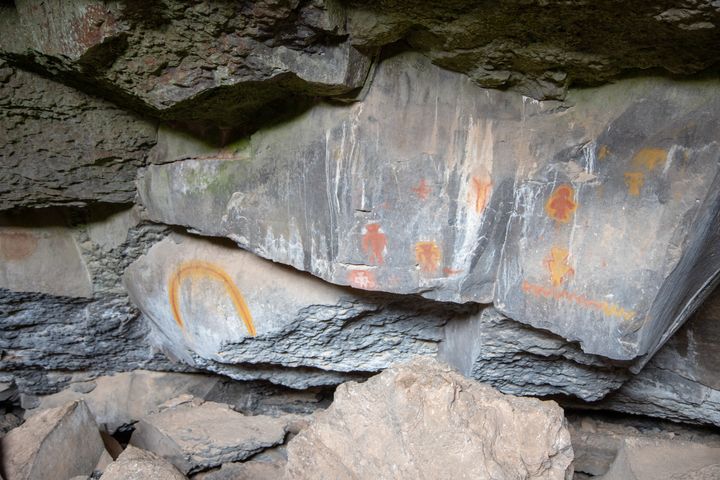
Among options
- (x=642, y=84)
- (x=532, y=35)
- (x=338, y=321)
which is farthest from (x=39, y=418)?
(x=642, y=84)

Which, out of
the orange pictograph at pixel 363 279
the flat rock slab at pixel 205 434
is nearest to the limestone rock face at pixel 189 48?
the orange pictograph at pixel 363 279

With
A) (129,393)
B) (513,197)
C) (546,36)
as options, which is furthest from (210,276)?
(546,36)

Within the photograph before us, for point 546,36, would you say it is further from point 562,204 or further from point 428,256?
point 428,256

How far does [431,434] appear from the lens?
4.79 feet

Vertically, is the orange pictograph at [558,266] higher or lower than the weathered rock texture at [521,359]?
higher

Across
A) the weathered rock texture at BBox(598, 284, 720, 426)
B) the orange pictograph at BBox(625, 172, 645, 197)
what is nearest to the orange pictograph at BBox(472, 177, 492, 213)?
the orange pictograph at BBox(625, 172, 645, 197)

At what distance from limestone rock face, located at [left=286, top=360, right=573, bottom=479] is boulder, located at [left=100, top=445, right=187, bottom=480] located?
0.69 m

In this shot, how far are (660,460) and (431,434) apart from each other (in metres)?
1.73

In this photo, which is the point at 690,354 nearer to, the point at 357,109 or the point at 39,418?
the point at 357,109

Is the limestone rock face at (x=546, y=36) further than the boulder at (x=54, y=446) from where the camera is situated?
No

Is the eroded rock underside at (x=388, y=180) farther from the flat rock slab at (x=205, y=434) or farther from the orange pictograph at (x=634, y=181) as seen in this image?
the flat rock slab at (x=205, y=434)

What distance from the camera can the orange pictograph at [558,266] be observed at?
68.9 inches

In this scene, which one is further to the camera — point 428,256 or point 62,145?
point 62,145

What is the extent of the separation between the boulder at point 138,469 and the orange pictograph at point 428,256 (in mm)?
1207
